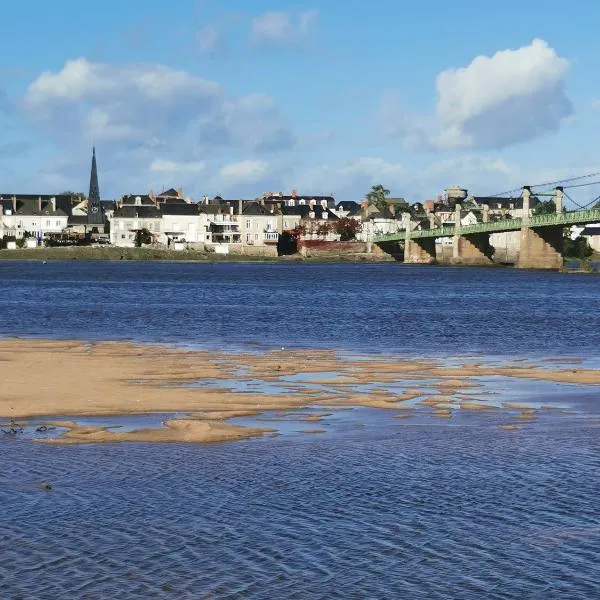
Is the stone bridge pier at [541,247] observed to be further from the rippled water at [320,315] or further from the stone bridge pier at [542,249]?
the rippled water at [320,315]

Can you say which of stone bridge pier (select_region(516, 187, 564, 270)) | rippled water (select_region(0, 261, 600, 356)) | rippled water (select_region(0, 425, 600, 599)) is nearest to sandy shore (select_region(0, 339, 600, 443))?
rippled water (select_region(0, 425, 600, 599))

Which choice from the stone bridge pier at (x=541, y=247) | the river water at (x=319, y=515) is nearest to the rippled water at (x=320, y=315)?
the river water at (x=319, y=515)

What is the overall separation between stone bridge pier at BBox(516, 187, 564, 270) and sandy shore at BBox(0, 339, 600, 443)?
13251 centimetres

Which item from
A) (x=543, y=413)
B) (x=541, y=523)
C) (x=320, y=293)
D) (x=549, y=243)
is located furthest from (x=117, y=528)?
(x=549, y=243)

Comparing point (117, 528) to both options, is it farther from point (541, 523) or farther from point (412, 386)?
point (412, 386)

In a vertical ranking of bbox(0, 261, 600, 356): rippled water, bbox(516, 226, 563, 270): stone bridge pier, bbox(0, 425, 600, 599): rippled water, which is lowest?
bbox(0, 261, 600, 356): rippled water

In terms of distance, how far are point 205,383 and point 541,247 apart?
149m

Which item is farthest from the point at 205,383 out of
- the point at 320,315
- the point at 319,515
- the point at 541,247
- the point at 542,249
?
the point at 542,249

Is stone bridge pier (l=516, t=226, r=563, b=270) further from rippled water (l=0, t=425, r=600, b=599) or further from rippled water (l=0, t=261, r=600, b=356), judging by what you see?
rippled water (l=0, t=425, r=600, b=599)

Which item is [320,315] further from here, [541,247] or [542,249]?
[542,249]

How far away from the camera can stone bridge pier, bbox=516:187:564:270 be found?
172875mm

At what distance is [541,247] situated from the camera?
177500 mm

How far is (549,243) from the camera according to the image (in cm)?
17712

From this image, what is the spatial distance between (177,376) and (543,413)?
35.5 feet
